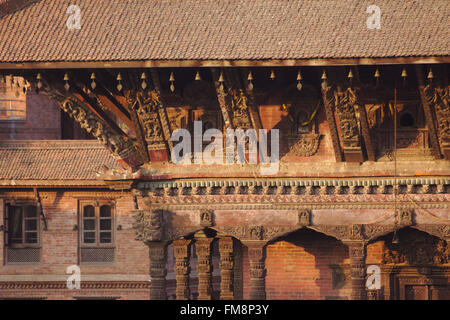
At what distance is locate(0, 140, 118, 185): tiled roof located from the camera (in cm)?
3762

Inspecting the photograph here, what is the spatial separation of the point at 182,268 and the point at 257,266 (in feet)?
5.85

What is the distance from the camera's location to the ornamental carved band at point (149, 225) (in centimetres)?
2602

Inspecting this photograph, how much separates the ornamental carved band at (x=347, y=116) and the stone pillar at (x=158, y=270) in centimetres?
416

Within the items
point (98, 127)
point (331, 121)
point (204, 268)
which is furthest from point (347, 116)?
point (98, 127)

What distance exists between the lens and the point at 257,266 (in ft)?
84.9

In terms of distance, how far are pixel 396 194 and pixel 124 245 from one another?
577 inches

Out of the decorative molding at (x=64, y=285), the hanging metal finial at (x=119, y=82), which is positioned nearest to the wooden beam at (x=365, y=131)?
the hanging metal finial at (x=119, y=82)

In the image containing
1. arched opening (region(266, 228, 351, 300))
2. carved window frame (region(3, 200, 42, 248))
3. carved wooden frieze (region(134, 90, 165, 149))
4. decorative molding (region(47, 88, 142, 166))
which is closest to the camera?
carved wooden frieze (region(134, 90, 165, 149))

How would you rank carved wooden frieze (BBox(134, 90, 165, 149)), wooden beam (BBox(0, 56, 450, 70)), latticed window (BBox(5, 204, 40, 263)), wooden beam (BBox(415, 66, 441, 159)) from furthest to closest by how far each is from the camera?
latticed window (BBox(5, 204, 40, 263)) < carved wooden frieze (BBox(134, 90, 165, 149)) < wooden beam (BBox(415, 66, 441, 159)) < wooden beam (BBox(0, 56, 450, 70))

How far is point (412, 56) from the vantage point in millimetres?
23781

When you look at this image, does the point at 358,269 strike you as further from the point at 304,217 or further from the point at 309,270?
the point at 309,270

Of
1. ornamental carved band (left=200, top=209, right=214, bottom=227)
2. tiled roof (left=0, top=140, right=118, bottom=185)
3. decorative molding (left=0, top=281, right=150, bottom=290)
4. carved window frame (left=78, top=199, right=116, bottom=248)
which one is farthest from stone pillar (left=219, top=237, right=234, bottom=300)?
carved window frame (left=78, top=199, right=116, bottom=248)

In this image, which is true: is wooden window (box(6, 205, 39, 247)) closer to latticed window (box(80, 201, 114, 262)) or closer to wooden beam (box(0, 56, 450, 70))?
latticed window (box(80, 201, 114, 262))

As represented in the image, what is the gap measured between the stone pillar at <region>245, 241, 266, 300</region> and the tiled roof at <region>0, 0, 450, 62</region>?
388 cm
